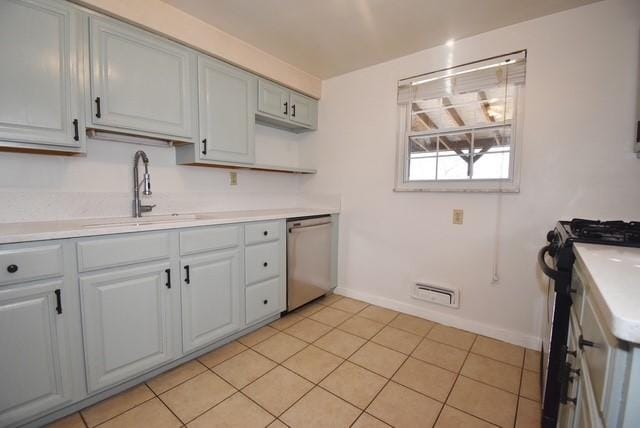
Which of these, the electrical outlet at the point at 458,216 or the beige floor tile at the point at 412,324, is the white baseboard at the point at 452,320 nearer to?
the beige floor tile at the point at 412,324

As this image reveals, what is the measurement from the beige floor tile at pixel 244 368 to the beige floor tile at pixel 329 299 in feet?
3.34

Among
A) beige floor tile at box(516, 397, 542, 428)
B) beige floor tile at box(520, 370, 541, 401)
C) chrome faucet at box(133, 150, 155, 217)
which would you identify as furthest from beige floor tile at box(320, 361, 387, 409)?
chrome faucet at box(133, 150, 155, 217)

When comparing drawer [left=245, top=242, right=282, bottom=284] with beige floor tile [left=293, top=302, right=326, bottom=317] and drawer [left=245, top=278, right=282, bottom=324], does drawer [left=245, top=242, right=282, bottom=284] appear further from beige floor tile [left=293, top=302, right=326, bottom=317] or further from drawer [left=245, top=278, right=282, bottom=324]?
beige floor tile [left=293, top=302, right=326, bottom=317]

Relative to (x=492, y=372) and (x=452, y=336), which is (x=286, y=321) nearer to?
(x=452, y=336)

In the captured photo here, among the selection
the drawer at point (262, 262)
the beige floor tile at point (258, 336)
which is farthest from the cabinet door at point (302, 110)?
the beige floor tile at point (258, 336)

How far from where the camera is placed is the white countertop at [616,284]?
19.1 inches

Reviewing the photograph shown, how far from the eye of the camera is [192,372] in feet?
5.90

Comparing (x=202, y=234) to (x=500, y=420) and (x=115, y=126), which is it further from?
(x=500, y=420)

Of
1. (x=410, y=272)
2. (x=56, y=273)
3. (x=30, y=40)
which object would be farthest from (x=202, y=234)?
(x=410, y=272)

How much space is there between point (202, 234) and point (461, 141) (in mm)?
2096

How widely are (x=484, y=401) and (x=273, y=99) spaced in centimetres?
267

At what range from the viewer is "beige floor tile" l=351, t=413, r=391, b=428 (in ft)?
4.62

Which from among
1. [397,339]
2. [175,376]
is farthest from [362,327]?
[175,376]

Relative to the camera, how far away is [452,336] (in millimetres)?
2264
